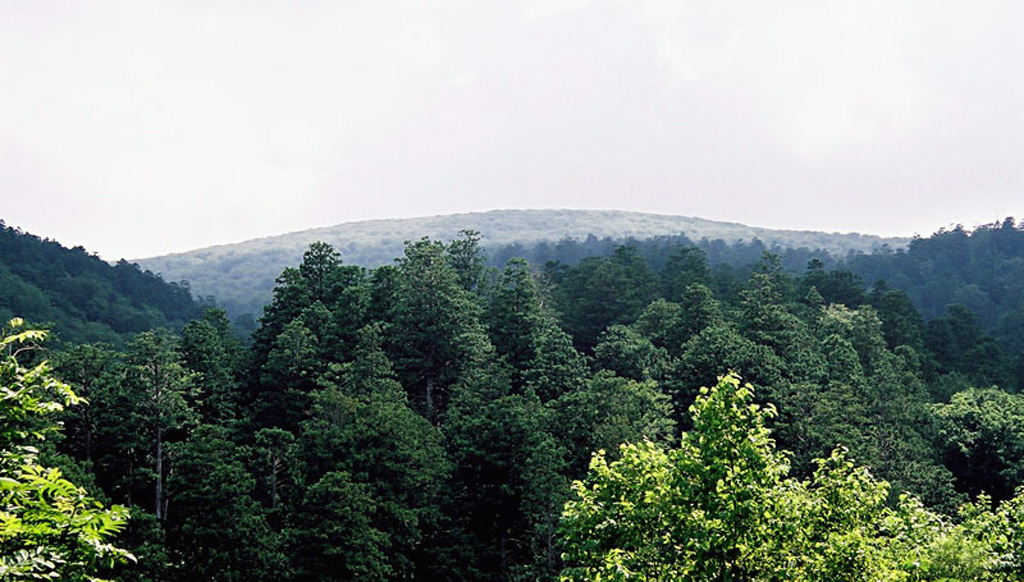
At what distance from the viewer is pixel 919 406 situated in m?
59.1

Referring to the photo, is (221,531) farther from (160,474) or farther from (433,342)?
(433,342)

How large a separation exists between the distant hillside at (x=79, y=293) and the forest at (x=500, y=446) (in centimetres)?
5062

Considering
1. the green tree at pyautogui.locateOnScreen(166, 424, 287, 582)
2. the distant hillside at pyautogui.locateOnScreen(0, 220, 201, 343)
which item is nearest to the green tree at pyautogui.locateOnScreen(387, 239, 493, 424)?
the green tree at pyautogui.locateOnScreen(166, 424, 287, 582)

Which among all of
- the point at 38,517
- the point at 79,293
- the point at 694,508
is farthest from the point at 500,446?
the point at 79,293

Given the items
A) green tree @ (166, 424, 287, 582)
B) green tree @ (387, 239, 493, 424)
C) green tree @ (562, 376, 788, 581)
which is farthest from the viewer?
green tree @ (387, 239, 493, 424)

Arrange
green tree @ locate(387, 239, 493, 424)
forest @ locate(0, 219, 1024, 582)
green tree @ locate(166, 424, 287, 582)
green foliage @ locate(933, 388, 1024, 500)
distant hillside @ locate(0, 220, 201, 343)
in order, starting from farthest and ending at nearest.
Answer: distant hillside @ locate(0, 220, 201, 343), green tree @ locate(387, 239, 493, 424), green foliage @ locate(933, 388, 1024, 500), green tree @ locate(166, 424, 287, 582), forest @ locate(0, 219, 1024, 582)

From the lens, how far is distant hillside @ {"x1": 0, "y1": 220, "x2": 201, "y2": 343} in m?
104

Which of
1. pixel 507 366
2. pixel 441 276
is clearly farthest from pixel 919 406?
pixel 441 276

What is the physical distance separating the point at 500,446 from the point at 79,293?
10051cm

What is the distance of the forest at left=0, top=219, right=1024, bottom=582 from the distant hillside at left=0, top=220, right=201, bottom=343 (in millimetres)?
50615

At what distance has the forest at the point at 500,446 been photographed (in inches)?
615

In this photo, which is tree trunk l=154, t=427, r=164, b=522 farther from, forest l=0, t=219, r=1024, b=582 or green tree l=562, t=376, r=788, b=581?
green tree l=562, t=376, r=788, b=581

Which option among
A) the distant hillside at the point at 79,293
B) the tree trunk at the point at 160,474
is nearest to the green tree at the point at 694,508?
the tree trunk at the point at 160,474

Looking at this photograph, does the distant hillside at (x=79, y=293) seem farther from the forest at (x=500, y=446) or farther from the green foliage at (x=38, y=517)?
the green foliage at (x=38, y=517)
